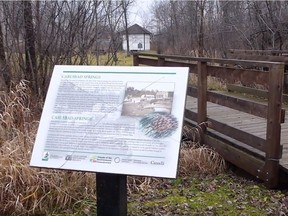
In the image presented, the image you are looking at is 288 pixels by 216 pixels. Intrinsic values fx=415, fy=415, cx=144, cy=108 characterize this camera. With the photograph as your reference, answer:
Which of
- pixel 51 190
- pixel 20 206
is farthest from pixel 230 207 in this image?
pixel 20 206

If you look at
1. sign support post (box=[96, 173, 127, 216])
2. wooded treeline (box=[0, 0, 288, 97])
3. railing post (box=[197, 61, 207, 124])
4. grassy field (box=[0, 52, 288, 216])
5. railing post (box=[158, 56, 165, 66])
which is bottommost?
grassy field (box=[0, 52, 288, 216])

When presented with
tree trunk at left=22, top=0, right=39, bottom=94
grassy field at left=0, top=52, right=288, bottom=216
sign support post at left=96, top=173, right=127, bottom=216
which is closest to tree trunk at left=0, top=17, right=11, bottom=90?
tree trunk at left=22, top=0, right=39, bottom=94

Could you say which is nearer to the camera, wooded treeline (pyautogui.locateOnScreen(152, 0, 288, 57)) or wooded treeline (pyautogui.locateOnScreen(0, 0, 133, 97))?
wooded treeline (pyautogui.locateOnScreen(0, 0, 133, 97))

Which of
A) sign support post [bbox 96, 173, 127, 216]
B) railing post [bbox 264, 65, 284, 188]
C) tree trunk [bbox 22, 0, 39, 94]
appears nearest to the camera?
sign support post [bbox 96, 173, 127, 216]

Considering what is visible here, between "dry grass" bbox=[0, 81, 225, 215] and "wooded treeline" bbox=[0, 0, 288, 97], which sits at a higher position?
"wooded treeline" bbox=[0, 0, 288, 97]

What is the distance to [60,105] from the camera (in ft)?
9.73

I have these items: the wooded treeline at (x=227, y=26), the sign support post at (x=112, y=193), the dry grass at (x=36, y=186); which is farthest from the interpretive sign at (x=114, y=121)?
the wooded treeline at (x=227, y=26)

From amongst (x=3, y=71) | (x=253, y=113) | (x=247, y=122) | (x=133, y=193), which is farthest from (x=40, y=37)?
(x=253, y=113)

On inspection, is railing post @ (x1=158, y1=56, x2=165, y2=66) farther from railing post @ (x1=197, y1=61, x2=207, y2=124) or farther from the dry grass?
the dry grass

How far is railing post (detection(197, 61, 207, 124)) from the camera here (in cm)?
573

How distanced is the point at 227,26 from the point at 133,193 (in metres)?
12.6

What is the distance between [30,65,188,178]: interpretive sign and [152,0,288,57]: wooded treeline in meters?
10.6

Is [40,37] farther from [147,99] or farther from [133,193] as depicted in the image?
[147,99]

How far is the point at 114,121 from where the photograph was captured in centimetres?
278
